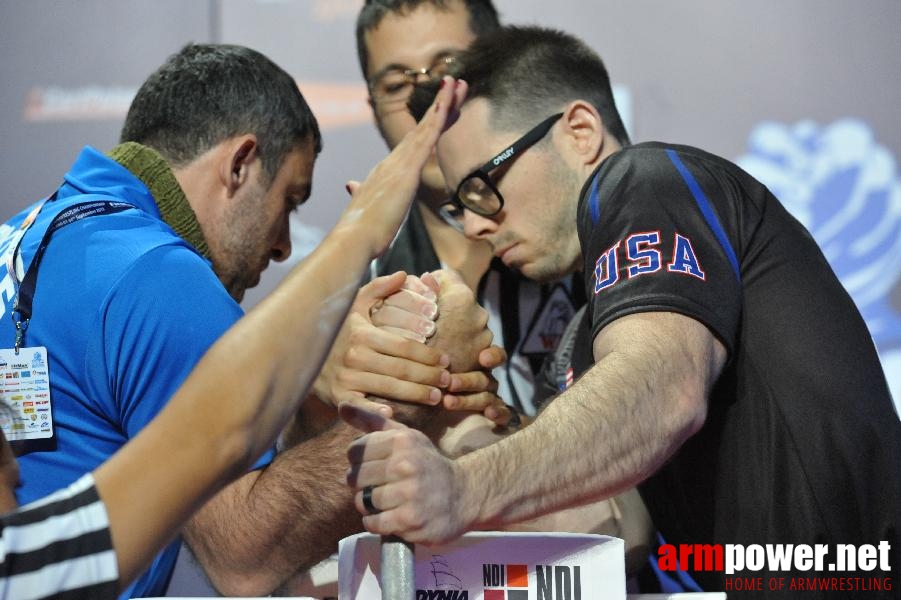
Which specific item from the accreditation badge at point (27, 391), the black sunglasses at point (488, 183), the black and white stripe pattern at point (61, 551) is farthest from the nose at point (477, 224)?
the black and white stripe pattern at point (61, 551)

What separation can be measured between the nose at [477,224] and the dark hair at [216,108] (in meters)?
0.36

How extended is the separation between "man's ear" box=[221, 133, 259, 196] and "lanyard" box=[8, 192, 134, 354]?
1.01 ft

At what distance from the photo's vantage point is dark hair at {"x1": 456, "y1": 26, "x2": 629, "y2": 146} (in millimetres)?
2053

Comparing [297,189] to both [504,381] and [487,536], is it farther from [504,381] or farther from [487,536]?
[487,536]

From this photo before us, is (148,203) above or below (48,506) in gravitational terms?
above

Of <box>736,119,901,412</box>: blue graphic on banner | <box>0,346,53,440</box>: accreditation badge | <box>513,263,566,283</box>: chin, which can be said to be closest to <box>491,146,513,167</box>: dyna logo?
<box>513,263,566,283</box>: chin

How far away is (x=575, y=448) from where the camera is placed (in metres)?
1.11

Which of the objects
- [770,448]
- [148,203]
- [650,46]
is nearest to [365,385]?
[148,203]

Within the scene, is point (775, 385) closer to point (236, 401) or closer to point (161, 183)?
point (236, 401)

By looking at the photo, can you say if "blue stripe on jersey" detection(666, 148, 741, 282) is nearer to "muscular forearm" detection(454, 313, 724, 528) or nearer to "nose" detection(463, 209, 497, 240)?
"muscular forearm" detection(454, 313, 724, 528)

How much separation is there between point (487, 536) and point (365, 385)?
2.15 ft

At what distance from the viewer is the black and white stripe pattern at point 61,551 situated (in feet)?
2.62

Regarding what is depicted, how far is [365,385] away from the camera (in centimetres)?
167

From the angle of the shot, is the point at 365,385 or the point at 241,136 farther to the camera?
the point at 241,136
